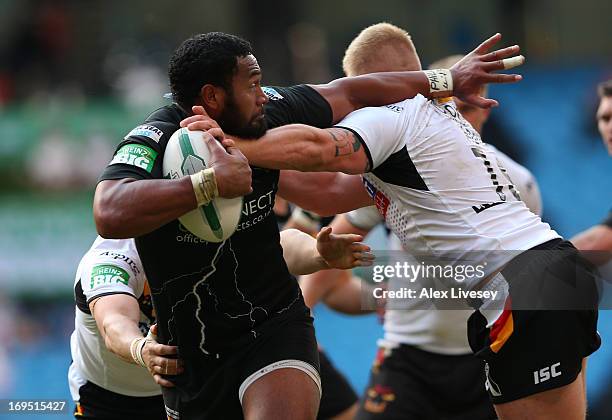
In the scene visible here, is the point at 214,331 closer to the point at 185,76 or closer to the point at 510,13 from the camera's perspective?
the point at 185,76

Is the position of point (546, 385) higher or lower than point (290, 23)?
lower

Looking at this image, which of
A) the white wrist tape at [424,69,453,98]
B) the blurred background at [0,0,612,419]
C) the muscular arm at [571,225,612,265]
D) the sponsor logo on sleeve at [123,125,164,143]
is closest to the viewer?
the sponsor logo on sleeve at [123,125,164,143]

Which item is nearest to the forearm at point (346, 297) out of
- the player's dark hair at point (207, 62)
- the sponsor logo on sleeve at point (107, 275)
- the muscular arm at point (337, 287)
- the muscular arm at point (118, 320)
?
the muscular arm at point (337, 287)

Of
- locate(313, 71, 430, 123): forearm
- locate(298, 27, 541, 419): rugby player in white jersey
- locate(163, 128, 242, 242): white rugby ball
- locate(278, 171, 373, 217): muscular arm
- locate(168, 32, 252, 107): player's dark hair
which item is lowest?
locate(298, 27, 541, 419): rugby player in white jersey

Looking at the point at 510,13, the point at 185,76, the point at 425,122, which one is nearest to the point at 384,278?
the point at 425,122

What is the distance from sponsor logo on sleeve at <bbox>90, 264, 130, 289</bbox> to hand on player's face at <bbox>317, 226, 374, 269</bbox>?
110cm

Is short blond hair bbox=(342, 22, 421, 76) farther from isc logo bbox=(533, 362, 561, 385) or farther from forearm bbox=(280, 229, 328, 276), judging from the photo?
isc logo bbox=(533, 362, 561, 385)

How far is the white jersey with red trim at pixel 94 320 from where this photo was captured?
5.79 metres

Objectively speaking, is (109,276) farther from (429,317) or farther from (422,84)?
(429,317)

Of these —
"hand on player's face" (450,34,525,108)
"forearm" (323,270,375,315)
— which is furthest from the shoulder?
"forearm" (323,270,375,315)

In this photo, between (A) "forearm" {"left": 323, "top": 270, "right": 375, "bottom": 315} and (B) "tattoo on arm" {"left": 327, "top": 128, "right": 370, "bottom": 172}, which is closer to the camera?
(B) "tattoo on arm" {"left": 327, "top": 128, "right": 370, "bottom": 172}

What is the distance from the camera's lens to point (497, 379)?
16.9ft

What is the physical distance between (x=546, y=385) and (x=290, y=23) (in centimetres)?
1119

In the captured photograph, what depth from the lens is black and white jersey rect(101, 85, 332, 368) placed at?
5.11 metres
